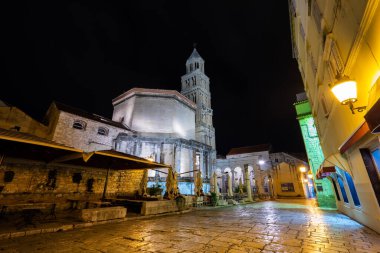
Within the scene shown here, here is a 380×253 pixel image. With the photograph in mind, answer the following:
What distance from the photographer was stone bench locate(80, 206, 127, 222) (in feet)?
25.5

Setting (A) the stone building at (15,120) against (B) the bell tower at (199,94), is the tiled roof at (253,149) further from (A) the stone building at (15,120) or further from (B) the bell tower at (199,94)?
(A) the stone building at (15,120)

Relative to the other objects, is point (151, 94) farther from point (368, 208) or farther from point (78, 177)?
point (368, 208)

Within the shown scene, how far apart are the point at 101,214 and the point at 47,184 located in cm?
570

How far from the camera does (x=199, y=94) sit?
49.0 metres

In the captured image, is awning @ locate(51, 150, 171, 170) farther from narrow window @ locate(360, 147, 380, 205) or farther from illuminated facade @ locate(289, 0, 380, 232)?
narrow window @ locate(360, 147, 380, 205)

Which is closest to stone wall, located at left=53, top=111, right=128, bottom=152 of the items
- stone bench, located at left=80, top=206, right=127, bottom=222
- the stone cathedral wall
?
the stone cathedral wall

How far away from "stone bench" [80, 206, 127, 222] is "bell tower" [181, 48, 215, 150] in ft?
118

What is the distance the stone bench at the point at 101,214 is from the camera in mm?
7773

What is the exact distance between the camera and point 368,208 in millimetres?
6734

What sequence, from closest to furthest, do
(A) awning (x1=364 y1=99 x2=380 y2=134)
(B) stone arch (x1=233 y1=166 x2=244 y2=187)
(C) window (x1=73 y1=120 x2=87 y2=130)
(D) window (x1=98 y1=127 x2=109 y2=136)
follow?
(A) awning (x1=364 y1=99 x2=380 y2=134), (C) window (x1=73 y1=120 x2=87 y2=130), (D) window (x1=98 y1=127 x2=109 y2=136), (B) stone arch (x1=233 y1=166 x2=244 y2=187)

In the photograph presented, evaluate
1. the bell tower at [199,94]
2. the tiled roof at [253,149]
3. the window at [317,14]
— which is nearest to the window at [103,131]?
the bell tower at [199,94]

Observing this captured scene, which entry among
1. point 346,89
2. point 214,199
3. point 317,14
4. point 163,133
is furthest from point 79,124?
point 346,89

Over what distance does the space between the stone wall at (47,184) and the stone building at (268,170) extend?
22.2 m

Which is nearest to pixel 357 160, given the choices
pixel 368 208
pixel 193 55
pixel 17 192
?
pixel 368 208
